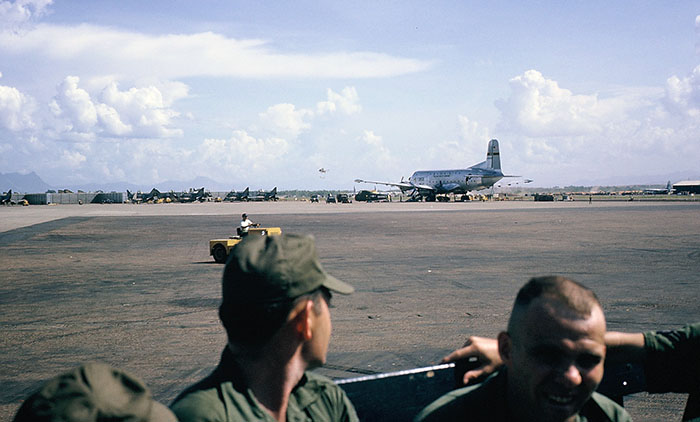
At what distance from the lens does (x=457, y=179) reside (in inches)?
3787

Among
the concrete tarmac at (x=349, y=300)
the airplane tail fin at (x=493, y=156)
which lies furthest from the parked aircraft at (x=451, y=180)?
the concrete tarmac at (x=349, y=300)

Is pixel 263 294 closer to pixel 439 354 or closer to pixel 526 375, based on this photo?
pixel 526 375

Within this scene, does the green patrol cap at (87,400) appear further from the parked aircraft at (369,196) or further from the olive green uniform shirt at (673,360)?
the parked aircraft at (369,196)

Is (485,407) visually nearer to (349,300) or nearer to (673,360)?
(673,360)

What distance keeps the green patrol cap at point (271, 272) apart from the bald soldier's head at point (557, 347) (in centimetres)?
81

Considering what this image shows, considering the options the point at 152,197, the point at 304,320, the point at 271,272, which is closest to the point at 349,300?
the point at 304,320

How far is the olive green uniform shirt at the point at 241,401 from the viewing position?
2125 mm

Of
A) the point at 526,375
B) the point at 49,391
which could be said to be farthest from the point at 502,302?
the point at 49,391

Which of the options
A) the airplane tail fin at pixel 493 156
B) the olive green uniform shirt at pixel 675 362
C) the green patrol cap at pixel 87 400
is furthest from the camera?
the airplane tail fin at pixel 493 156

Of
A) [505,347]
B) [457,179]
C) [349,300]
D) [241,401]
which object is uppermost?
[457,179]

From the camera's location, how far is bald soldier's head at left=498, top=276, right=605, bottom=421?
228 centimetres

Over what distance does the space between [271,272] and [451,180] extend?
96291 mm

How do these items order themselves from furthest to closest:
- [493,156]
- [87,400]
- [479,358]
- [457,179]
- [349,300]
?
[493,156]
[457,179]
[349,300]
[479,358]
[87,400]

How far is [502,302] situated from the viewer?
10.7 meters
